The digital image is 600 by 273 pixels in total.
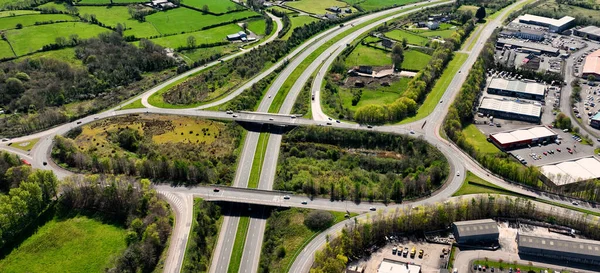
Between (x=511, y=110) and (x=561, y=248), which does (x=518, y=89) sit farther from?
(x=561, y=248)

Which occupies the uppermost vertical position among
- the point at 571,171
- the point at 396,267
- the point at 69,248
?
the point at 571,171

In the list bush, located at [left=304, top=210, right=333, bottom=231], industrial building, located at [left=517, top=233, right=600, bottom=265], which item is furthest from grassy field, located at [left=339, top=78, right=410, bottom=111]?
industrial building, located at [left=517, top=233, right=600, bottom=265]

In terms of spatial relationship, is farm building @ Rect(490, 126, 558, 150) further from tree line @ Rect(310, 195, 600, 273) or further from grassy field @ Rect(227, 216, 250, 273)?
grassy field @ Rect(227, 216, 250, 273)

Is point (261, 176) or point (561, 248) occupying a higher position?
point (561, 248)

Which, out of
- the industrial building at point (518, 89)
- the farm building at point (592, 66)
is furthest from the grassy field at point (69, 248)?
the farm building at point (592, 66)

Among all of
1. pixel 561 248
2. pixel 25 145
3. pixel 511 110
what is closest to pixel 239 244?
pixel 561 248

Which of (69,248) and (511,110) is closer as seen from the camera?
(69,248)

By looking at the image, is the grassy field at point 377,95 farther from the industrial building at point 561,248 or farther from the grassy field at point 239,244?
the industrial building at point 561,248
